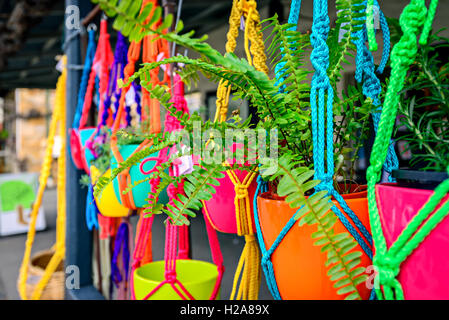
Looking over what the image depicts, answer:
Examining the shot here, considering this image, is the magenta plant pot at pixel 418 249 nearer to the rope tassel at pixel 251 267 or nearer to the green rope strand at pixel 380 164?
the green rope strand at pixel 380 164

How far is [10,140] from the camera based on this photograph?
8844mm

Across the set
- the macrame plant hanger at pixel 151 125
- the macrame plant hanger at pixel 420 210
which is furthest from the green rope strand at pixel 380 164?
the macrame plant hanger at pixel 151 125

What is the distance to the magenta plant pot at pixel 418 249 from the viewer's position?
0.25 metres

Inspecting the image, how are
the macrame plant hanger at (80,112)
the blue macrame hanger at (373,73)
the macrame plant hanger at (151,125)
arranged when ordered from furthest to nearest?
1. the macrame plant hanger at (80,112)
2. the macrame plant hanger at (151,125)
3. the blue macrame hanger at (373,73)

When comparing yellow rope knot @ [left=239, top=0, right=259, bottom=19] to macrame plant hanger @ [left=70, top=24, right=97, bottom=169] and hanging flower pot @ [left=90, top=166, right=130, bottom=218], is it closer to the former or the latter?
hanging flower pot @ [left=90, top=166, right=130, bottom=218]

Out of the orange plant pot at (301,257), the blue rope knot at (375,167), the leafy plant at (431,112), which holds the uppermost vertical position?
the leafy plant at (431,112)

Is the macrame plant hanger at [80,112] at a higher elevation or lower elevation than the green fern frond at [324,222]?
higher

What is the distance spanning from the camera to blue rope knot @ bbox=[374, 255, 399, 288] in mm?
278

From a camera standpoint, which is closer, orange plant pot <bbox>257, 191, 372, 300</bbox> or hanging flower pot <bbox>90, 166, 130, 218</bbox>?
orange plant pot <bbox>257, 191, 372, 300</bbox>

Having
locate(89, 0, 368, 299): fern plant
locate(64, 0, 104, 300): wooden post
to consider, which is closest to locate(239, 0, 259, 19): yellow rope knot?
locate(89, 0, 368, 299): fern plant

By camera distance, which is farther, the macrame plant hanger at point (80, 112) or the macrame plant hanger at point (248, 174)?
the macrame plant hanger at point (80, 112)

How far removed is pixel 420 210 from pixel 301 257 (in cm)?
13

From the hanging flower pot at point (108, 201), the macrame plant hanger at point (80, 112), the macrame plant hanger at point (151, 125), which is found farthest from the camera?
the macrame plant hanger at point (80, 112)

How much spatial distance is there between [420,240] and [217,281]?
438 mm
